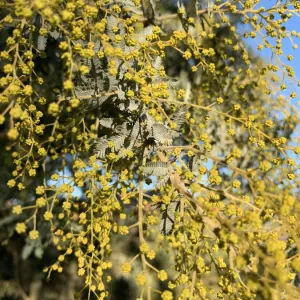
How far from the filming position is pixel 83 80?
4.52 ft

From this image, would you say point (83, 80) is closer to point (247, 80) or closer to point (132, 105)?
point (132, 105)

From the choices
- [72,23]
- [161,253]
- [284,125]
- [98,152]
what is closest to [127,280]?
[161,253]

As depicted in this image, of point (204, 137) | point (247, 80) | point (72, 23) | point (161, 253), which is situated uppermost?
point (72, 23)

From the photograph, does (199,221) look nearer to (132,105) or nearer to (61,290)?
(132,105)

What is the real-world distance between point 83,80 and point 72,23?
31 centimetres

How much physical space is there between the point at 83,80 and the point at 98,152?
0.25 meters

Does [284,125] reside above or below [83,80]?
below

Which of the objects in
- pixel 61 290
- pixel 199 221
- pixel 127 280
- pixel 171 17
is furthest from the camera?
pixel 127 280

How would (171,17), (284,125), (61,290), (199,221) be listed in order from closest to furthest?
1. (199,221)
2. (171,17)
3. (284,125)
4. (61,290)

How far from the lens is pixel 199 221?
1077mm

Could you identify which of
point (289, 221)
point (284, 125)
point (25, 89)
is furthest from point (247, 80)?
point (25, 89)

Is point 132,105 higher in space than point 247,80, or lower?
higher

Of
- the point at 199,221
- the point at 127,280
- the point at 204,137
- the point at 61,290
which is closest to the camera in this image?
the point at 199,221

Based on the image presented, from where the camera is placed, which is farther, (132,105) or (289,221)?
(132,105)
